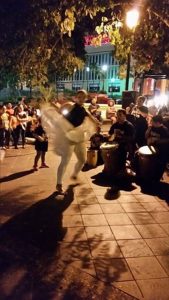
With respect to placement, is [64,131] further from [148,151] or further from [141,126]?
[141,126]

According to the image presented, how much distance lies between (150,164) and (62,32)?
3.42m

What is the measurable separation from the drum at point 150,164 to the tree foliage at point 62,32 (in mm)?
2735

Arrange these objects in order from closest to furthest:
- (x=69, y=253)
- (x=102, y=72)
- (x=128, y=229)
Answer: (x=69, y=253) < (x=128, y=229) < (x=102, y=72)

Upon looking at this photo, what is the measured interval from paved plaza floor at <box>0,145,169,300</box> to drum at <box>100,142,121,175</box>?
525 mm

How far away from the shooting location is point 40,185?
7.82 metres

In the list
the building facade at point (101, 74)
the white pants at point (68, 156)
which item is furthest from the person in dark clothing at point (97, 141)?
the building facade at point (101, 74)

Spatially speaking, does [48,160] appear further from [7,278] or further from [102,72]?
[102,72]

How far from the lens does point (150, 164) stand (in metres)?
8.06

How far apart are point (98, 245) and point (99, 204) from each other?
5.56ft

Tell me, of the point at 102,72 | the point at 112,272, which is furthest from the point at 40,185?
the point at 102,72

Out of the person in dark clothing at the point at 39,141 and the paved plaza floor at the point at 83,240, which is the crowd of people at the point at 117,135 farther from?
the paved plaza floor at the point at 83,240

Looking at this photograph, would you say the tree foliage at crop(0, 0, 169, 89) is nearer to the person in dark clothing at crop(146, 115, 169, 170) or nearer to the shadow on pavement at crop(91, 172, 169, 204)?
the person in dark clothing at crop(146, 115, 169, 170)

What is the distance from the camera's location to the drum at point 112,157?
852cm

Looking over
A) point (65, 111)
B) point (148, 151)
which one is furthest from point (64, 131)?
point (148, 151)
